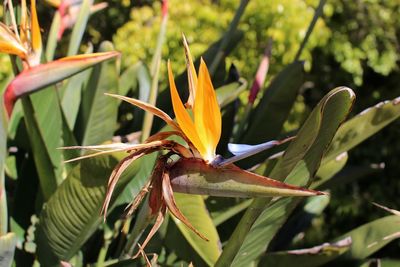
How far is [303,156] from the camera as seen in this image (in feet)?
2.68

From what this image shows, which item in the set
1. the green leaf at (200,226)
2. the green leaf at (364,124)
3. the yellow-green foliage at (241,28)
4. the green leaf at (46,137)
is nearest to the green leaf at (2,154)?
the green leaf at (46,137)

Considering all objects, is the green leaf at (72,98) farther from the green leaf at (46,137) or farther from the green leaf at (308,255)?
the green leaf at (308,255)

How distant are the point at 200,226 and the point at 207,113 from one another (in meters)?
0.39

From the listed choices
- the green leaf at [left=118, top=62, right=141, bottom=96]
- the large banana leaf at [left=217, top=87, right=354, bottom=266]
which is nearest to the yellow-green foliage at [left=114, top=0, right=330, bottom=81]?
the green leaf at [left=118, top=62, right=141, bottom=96]

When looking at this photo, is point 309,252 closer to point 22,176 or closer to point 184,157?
point 184,157

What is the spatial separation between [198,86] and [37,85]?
0.32 m

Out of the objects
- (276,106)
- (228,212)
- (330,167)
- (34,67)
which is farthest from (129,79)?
(34,67)

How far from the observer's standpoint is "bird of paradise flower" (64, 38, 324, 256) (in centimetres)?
71

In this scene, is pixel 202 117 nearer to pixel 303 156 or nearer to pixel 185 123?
pixel 185 123

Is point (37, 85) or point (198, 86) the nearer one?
point (198, 86)

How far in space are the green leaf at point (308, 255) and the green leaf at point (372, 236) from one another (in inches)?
3.7

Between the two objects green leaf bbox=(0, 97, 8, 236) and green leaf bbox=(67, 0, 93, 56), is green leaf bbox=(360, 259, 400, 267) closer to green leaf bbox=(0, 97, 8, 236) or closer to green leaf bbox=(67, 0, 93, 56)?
green leaf bbox=(0, 97, 8, 236)

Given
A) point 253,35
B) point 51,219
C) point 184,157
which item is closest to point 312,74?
point 253,35

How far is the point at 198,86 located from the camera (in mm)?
735
